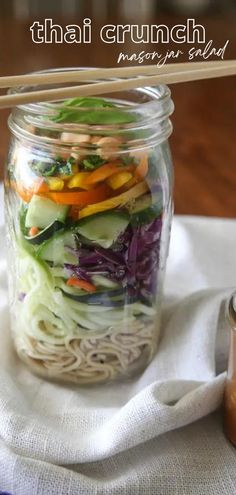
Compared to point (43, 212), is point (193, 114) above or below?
below

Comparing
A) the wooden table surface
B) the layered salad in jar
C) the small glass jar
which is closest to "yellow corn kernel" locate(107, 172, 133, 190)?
the layered salad in jar

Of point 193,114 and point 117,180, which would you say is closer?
point 117,180

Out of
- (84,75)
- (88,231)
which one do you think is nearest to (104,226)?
(88,231)

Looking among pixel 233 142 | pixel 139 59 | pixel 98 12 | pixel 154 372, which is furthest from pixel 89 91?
pixel 98 12

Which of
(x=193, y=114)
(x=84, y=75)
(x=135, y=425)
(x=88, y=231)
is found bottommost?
(x=193, y=114)

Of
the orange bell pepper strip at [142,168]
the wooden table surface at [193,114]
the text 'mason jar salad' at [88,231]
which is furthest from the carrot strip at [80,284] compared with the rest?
the wooden table surface at [193,114]

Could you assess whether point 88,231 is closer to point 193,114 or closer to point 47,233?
point 47,233
